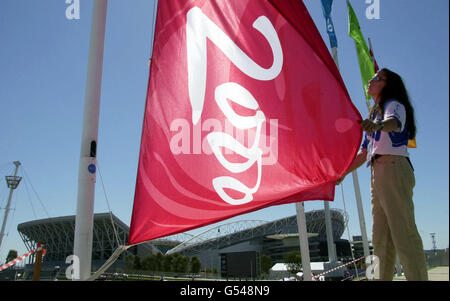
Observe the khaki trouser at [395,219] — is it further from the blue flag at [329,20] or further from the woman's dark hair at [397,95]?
the blue flag at [329,20]

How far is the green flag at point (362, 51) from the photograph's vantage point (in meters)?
7.78

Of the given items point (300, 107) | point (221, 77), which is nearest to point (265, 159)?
point (300, 107)

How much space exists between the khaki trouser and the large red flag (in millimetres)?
261

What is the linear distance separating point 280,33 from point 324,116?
32.6 inches

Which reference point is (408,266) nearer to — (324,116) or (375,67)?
(324,116)

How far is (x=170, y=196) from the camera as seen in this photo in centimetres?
278

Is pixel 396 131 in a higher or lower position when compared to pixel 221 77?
lower

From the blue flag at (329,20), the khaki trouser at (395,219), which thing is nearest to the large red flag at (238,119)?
the khaki trouser at (395,219)

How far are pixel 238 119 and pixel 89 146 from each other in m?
1.56

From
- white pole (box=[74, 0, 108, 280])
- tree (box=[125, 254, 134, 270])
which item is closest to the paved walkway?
white pole (box=[74, 0, 108, 280])

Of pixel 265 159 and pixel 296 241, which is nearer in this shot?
pixel 265 159

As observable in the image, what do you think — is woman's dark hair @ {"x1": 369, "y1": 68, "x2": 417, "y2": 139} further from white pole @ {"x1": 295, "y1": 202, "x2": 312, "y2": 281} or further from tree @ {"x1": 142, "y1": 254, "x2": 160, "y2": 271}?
tree @ {"x1": 142, "y1": 254, "x2": 160, "y2": 271}

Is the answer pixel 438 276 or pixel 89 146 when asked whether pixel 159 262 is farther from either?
pixel 89 146

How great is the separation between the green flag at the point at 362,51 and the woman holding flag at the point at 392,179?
Answer: 536 cm
